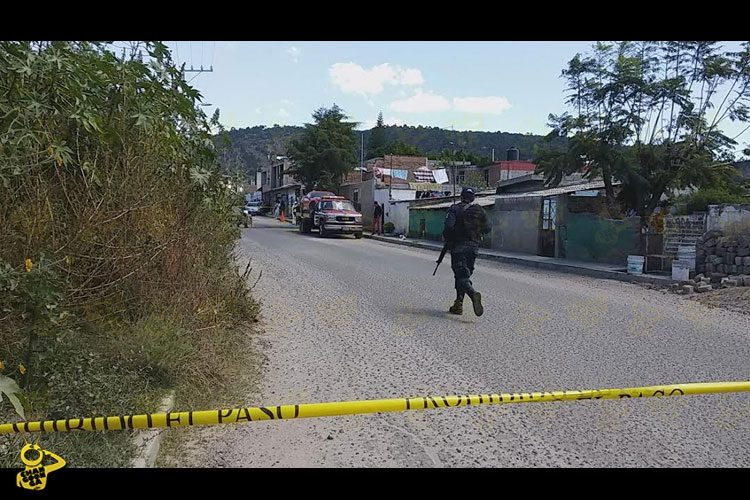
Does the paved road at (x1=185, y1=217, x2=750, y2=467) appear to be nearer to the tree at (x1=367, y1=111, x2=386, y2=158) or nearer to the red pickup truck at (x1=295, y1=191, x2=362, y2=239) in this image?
the red pickup truck at (x1=295, y1=191, x2=362, y2=239)

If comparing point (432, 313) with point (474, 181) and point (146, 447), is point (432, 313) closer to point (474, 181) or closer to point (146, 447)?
point (146, 447)

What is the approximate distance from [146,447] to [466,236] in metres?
6.21

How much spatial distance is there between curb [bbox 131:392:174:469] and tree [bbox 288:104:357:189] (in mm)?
46561

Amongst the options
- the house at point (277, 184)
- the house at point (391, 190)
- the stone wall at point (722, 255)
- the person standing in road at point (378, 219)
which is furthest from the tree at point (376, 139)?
the stone wall at point (722, 255)

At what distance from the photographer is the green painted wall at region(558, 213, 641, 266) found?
17.8m

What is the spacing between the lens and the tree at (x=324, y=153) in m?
50.4

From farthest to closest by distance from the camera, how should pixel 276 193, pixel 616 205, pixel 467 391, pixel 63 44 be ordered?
pixel 276 193
pixel 616 205
pixel 467 391
pixel 63 44

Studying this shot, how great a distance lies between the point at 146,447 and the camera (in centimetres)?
384

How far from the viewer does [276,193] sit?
280ft

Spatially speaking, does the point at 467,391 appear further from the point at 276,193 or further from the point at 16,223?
the point at 276,193

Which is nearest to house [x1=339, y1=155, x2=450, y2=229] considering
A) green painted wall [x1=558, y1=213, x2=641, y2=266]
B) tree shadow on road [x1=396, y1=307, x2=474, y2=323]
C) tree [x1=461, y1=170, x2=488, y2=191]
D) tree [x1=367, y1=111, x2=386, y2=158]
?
tree [x1=461, y1=170, x2=488, y2=191]

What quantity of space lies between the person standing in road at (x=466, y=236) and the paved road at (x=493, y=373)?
444mm
